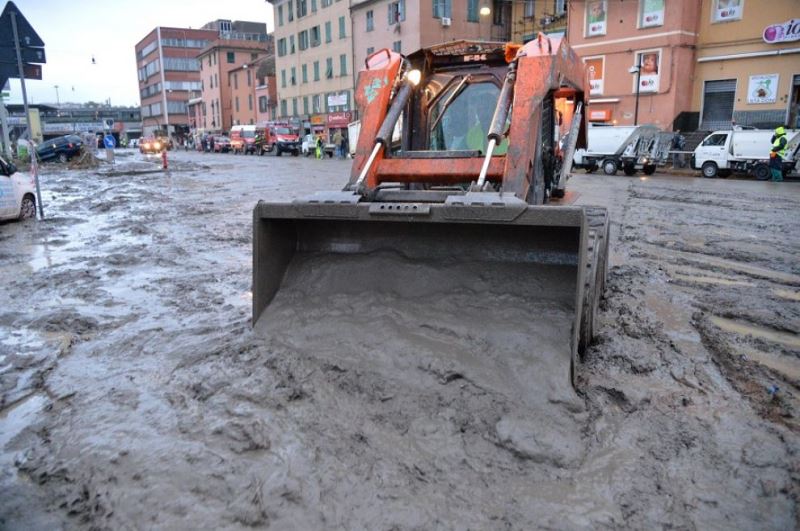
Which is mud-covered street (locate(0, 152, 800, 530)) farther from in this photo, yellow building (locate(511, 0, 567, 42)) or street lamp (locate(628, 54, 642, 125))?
yellow building (locate(511, 0, 567, 42))

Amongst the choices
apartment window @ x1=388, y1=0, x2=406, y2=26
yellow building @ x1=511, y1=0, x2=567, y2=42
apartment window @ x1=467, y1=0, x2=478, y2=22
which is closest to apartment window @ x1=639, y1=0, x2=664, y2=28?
yellow building @ x1=511, y1=0, x2=567, y2=42

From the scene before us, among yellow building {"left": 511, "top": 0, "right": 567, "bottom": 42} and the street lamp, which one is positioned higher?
yellow building {"left": 511, "top": 0, "right": 567, "bottom": 42}

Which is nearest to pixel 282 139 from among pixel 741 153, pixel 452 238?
pixel 741 153

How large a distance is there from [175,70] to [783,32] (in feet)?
283

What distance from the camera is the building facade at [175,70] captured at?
9256cm

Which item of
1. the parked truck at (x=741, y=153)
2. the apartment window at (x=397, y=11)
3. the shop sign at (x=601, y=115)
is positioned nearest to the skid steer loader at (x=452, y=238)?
the parked truck at (x=741, y=153)

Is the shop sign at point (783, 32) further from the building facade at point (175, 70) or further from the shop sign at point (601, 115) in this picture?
the building facade at point (175, 70)

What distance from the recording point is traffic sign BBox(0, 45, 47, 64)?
12172 millimetres

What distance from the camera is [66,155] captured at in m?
36.3

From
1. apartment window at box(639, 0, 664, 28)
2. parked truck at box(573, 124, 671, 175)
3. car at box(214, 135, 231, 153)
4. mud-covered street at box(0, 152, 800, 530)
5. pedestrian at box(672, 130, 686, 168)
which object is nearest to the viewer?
mud-covered street at box(0, 152, 800, 530)

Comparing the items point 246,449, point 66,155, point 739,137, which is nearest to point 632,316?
point 246,449

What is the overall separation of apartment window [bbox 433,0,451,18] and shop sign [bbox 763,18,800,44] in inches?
785

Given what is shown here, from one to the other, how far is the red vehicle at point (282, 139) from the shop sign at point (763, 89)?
31.4 metres

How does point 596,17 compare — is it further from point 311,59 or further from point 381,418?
point 381,418
